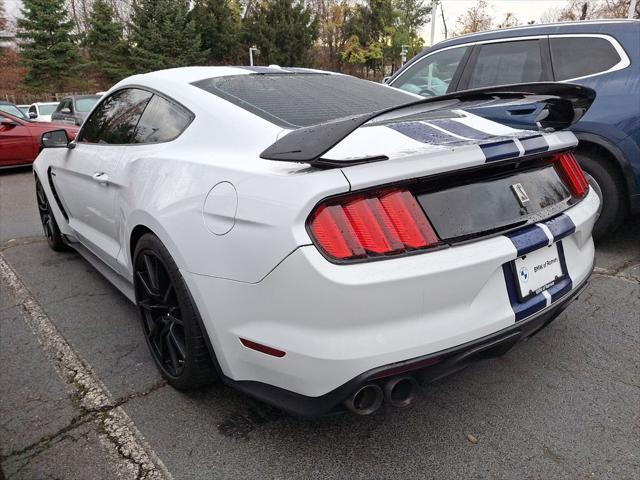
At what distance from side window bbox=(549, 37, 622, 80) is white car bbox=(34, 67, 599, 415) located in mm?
1893

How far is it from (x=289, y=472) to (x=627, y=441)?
4.28 feet

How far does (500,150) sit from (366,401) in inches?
39.3

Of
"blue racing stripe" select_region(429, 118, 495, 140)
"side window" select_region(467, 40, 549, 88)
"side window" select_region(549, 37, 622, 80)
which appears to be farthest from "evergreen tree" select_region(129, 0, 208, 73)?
"blue racing stripe" select_region(429, 118, 495, 140)

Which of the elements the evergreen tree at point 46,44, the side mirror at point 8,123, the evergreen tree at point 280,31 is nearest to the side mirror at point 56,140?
the side mirror at point 8,123

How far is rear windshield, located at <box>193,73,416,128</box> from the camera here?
7.03 ft

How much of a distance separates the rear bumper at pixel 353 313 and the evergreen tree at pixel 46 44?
1427 inches

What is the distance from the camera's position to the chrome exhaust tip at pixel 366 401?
1619 millimetres

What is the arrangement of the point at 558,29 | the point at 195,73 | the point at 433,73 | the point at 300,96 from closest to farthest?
the point at 300,96
the point at 195,73
the point at 558,29
the point at 433,73

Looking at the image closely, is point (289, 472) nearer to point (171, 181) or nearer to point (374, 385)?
point (374, 385)

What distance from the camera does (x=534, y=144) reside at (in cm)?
193

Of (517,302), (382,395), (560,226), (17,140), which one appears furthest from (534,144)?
(17,140)

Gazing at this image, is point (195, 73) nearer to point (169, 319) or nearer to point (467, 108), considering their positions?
point (169, 319)

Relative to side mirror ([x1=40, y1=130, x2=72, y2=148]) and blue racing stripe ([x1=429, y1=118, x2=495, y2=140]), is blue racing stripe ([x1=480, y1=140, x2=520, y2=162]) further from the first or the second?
side mirror ([x1=40, y1=130, x2=72, y2=148])

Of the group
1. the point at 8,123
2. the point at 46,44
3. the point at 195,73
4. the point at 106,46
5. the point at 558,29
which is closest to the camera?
the point at 195,73
